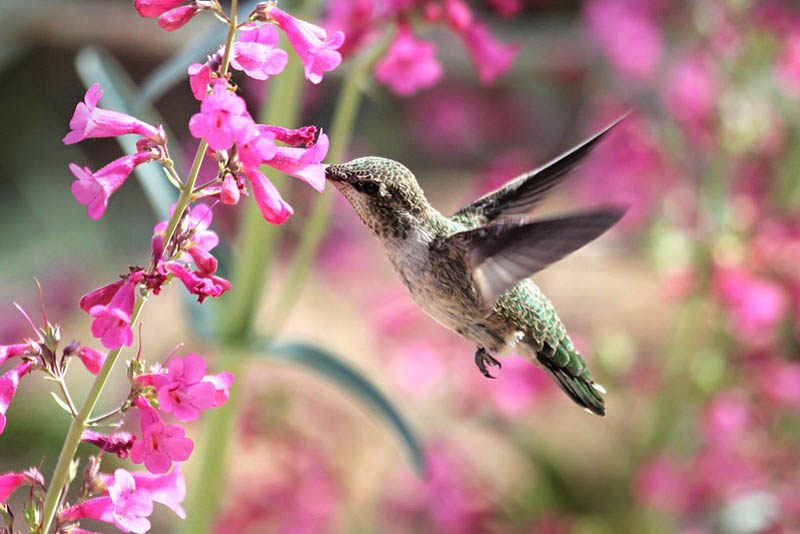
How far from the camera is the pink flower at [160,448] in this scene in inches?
27.6

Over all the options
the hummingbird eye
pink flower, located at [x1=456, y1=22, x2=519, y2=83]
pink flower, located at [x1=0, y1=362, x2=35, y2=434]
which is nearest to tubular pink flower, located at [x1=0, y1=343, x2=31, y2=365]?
pink flower, located at [x1=0, y1=362, x2=35, y2=434]

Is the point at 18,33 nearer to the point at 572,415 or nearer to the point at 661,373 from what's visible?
the point at 572,415

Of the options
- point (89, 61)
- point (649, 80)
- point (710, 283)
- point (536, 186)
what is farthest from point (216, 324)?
point (649, 80)

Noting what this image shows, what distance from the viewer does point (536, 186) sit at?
1043 mm

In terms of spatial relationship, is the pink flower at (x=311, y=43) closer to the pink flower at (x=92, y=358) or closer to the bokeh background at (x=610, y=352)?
the pink flower at (x=92, y=358)

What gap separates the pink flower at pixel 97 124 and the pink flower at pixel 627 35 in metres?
2.19

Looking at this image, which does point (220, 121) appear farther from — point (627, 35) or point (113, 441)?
point (627, 35)

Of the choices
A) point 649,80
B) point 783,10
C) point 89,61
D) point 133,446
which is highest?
point 649,80

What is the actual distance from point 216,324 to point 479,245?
0.62 meters

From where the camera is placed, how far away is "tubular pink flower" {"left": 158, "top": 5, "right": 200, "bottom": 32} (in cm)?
74

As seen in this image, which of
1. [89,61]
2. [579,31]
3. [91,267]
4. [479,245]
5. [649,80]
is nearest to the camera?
[479,245]

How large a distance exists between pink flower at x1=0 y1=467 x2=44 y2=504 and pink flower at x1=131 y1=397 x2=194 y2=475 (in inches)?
3.6

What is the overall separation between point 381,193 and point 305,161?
→ 0.21 m

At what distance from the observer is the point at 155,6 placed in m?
0.76
